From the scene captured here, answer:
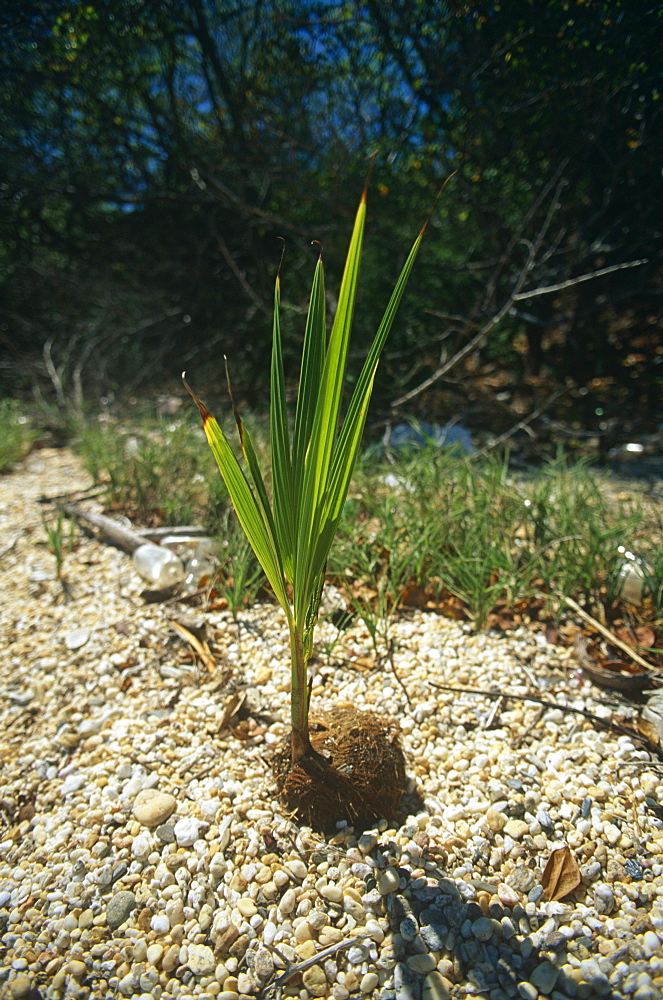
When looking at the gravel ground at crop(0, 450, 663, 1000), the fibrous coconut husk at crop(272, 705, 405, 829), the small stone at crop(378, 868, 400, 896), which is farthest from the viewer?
the fibrous coconut husk at crop(272, 705, 405, 829)

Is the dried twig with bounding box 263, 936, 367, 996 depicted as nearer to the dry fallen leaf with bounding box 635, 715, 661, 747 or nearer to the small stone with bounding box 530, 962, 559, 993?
the small stone with bounding box 530, 962, 559, 993

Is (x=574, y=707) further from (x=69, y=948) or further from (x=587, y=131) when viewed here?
(x=587, y=131)

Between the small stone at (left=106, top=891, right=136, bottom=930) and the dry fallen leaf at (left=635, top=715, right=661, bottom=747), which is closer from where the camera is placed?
the small stone at (left=106, top=891, right=136, bottom=930)

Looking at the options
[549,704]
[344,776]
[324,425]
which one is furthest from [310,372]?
[549,704]

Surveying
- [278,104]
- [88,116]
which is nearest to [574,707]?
[278,104]

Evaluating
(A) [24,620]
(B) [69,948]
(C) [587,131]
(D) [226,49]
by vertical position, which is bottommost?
(B) [69,948]

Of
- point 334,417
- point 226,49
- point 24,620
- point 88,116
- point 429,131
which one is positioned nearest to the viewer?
point 334,417

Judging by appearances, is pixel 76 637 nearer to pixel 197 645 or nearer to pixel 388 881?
pixel 197 645

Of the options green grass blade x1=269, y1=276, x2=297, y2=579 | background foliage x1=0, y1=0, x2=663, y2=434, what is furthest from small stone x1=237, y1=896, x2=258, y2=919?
background foliage x1=0, y1=0, x2=663, y2=434
